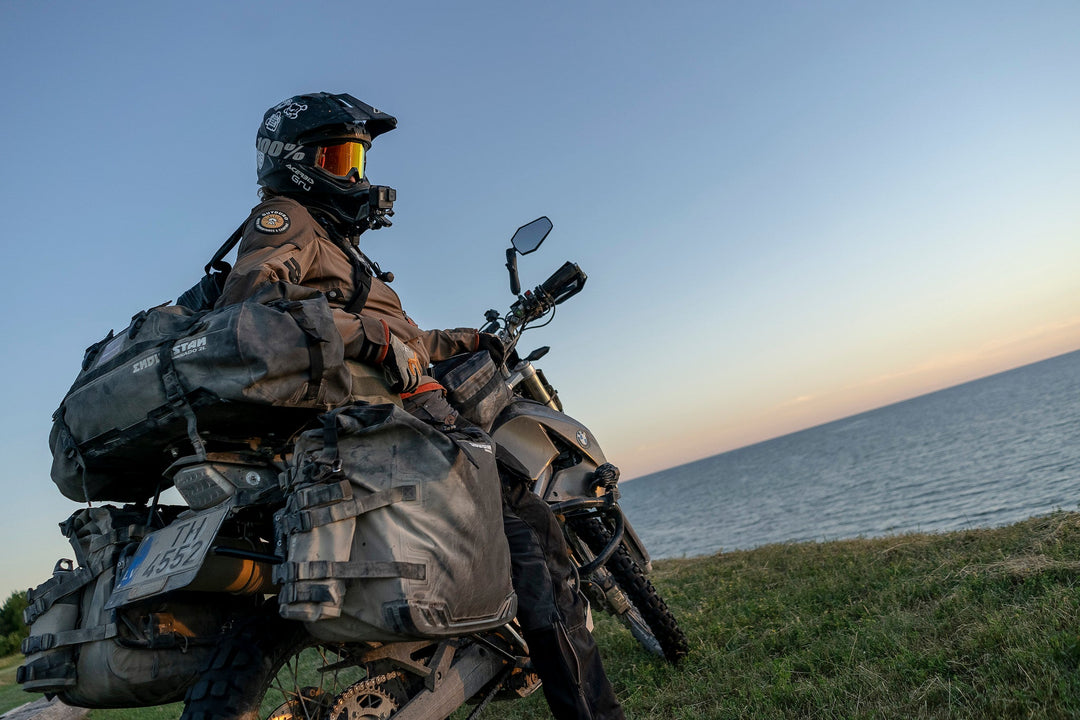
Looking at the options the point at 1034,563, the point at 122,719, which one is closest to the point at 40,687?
the point at 1034,563

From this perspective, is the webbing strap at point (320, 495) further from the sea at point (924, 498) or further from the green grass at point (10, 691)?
the sea at point (924, 498)

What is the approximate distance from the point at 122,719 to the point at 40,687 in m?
6.30

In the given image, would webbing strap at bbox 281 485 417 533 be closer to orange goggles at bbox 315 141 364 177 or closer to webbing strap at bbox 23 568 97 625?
webbing strap at bbox 23 568 97 625

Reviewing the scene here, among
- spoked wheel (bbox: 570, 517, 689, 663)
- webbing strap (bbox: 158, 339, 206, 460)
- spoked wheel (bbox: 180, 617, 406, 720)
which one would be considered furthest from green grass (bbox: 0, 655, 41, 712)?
webbing strap (bbox: 158, 339, 206, 460)

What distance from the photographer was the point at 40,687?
2.38 meters

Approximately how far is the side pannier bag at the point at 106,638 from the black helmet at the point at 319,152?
65.8 inches

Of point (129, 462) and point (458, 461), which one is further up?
point (129, 462)

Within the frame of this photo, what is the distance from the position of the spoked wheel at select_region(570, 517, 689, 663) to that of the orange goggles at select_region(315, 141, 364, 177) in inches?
90.8

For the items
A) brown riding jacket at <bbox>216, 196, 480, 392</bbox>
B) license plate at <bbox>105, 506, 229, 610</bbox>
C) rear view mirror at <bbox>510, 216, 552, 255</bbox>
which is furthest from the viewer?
rear view mirror at <bbox>510, 216, 552, 255</bbox>

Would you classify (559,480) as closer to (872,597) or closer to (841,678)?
(841,678)

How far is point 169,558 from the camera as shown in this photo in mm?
2162

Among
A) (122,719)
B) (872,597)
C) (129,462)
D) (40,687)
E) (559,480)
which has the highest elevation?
(129,462)

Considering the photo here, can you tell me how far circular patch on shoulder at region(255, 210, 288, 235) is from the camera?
2.95m

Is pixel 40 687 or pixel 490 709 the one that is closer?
pixel 40 687
